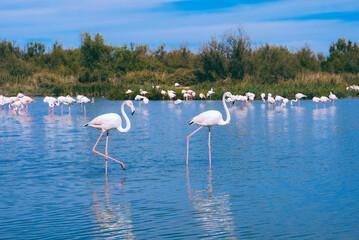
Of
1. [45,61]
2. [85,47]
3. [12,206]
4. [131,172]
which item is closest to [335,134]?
[131,172]

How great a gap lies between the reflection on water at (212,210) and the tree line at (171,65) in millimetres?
41572

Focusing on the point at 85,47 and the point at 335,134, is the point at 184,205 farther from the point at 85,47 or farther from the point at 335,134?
the point at 85,47

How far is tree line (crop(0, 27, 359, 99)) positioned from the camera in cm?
5381

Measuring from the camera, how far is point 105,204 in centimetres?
830

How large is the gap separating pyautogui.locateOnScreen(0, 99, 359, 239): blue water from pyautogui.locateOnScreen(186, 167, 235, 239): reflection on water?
0.05 feet

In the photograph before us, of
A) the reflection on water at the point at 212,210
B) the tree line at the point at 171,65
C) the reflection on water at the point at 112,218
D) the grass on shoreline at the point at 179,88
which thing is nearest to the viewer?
the reflection on water at the point at 112,218

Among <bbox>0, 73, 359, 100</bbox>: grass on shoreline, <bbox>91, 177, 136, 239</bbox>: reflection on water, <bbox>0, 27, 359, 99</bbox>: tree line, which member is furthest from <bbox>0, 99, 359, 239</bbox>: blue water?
<bbox>0, 27, 359, 99</bbox>: tree line

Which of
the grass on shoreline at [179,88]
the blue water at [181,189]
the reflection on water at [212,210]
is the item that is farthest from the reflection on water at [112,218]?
the grass on shoreline at [179,88]

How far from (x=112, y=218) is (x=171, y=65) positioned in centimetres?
6120

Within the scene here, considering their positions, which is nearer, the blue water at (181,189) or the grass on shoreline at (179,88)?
the blue water at (181,189)

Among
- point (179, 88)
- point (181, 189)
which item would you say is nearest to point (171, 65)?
point (179, 88)

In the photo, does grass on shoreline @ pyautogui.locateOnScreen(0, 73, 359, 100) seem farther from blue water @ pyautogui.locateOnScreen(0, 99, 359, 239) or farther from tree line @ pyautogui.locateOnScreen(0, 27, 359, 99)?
blue water @ pyautogui.locateOnScreen(0, 99, 359, 239)

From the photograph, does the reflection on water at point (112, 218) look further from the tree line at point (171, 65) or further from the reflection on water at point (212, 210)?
the tree line at point (171, 65)

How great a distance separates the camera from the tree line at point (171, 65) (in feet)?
177
